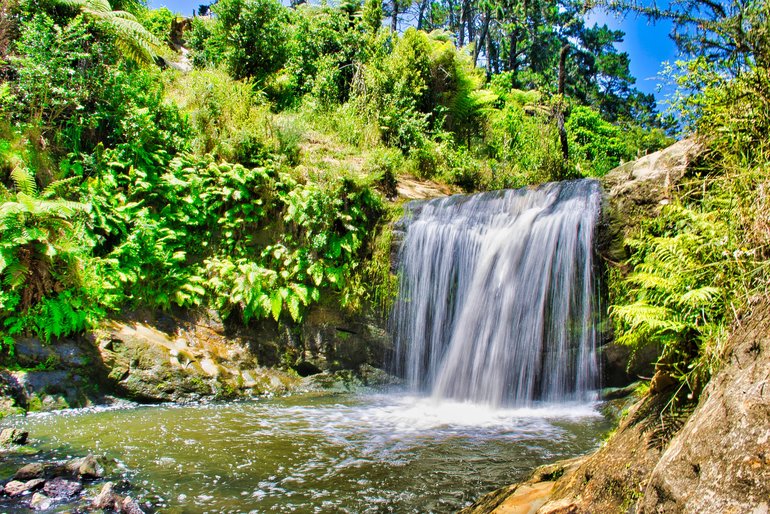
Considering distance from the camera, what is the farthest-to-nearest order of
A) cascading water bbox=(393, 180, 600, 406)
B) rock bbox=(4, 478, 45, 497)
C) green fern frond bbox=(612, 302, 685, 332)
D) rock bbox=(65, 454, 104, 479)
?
cascading water bbox=(393, 180, 600, 406), rock bbox=(65, 454, 104, 479), rock bbox=(4, 478, 45, 497), green fern frond bbox=(612, 302, 685, 332)

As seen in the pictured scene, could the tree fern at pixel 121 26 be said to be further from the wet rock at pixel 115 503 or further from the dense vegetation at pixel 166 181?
the wet rock at pixel 115 503

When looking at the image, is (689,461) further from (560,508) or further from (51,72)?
(51,72)

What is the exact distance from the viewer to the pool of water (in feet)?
12.6

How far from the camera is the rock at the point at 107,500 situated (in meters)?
3.52

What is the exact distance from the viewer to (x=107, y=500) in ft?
11.7

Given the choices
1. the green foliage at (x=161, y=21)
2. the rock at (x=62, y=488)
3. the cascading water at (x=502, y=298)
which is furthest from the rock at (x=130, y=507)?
the green foliage at (x=161, y=21)

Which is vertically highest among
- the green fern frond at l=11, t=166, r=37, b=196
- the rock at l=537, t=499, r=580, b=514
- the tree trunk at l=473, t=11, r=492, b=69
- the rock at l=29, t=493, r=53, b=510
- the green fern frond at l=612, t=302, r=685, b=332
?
the tree trunk at l=473, t=11, r=492, b=69

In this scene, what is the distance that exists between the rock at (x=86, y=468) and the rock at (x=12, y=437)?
1093 millimetres

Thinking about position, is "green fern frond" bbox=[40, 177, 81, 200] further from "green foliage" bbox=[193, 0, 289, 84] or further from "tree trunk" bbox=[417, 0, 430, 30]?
"tree trunk" bbox=[417, 0, 430, 30]

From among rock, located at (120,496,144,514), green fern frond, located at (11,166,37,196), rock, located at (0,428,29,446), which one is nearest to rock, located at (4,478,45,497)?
rock, located at (120,496,144,514)

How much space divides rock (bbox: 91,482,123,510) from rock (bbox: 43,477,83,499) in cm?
25

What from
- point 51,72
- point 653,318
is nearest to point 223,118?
point 51,72

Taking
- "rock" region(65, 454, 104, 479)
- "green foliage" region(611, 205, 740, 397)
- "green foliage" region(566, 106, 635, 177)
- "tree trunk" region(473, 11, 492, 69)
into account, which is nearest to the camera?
"green foliage" region(611, 205, 740, 397)

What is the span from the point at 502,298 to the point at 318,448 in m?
3.73
